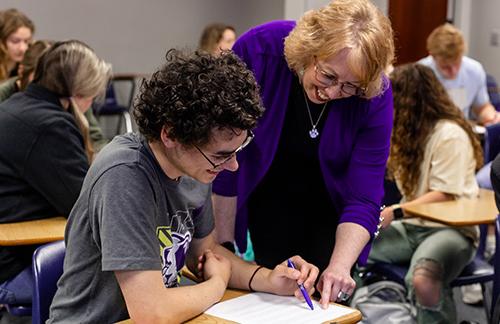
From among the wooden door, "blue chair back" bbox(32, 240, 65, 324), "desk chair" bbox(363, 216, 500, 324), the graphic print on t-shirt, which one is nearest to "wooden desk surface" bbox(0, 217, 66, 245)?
"blue chair back" bbox(32, 240, 65, 324)

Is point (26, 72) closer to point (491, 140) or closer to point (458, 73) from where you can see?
point (491, 140)

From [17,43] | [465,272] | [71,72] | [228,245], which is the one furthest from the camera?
[17,43]

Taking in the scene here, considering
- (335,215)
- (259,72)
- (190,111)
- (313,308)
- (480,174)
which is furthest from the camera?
(480,174)

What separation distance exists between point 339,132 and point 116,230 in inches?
29.9

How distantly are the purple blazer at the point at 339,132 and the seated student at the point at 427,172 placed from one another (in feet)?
3.05

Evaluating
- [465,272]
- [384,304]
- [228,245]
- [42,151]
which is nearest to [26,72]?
[42,151]

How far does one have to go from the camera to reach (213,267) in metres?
1.64

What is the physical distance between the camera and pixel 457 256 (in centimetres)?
272

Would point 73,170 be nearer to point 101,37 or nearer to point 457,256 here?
point 457,256

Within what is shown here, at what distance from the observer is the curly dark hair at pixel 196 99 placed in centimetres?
135

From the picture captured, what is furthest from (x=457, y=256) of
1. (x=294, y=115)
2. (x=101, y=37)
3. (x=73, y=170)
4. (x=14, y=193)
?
(x=101, y=37)

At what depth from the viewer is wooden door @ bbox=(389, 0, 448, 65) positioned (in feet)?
24.2

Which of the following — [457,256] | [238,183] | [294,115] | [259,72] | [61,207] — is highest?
[259,72]

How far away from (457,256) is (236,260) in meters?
1.33
